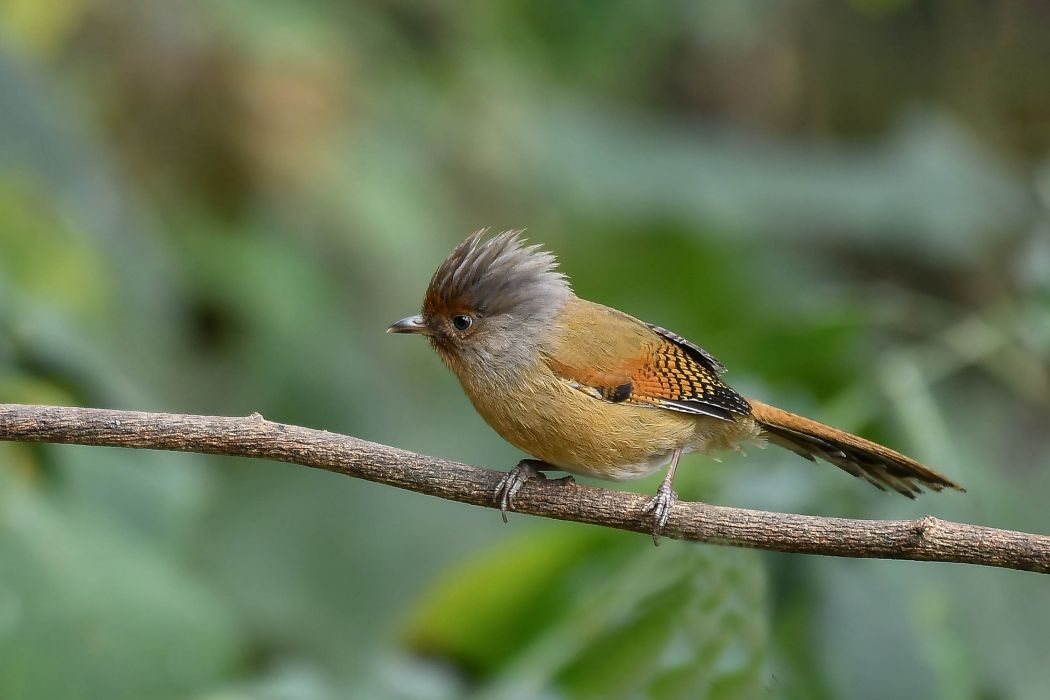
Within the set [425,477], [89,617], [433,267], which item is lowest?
[89,617]

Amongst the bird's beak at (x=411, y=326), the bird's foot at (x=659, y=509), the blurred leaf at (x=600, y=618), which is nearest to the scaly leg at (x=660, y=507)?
the bird's foot at (x=659, y=509)

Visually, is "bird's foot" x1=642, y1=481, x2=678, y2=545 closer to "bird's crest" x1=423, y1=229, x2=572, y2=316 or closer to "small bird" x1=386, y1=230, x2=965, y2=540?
"small bird" x1=386, y1=230, x2=965, y2=540

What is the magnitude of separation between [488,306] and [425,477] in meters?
0.88

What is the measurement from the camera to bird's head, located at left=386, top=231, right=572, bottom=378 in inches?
137

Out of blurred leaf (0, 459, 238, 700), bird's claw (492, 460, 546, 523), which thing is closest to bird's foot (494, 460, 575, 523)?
bird's claw (492, 460, 546, 523)

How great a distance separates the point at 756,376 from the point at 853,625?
3.19 feet

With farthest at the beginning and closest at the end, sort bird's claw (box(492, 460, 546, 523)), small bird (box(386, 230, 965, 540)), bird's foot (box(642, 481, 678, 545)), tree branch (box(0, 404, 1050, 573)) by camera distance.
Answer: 1. small bird (box(386, 230, 965, 540))
2. bird's claw (box(492, 460, 546, 523))
3. bird's foot (box(642, 481, 678, 545))
4. tree branch (box(0, 404, 1050, 573))

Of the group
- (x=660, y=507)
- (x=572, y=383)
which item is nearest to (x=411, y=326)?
(x=572, y=383)

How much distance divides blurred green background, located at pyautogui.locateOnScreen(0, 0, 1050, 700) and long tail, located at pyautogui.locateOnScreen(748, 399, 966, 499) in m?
0.16

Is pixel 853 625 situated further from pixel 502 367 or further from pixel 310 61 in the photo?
pixel 310 61

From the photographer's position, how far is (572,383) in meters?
3.47

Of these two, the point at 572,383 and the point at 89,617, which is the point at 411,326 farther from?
Answer: the point at 89,617

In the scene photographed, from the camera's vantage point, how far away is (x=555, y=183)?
760cm

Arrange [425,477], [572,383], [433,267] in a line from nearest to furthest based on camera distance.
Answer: [425,477]
[572,383]
[433,267]
